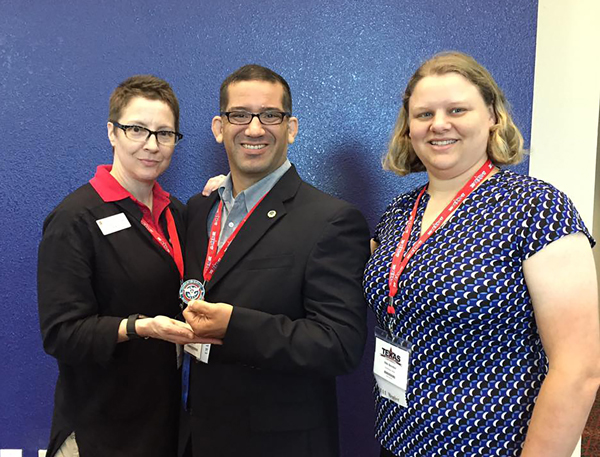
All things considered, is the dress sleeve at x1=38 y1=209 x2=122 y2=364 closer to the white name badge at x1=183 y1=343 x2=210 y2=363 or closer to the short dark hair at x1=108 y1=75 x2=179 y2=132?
the white name badge at x1=183 y1=343 x2=210 y2=363

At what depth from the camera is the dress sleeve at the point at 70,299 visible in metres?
1.73

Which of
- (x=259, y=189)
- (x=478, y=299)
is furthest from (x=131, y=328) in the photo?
(x=478, y=299)

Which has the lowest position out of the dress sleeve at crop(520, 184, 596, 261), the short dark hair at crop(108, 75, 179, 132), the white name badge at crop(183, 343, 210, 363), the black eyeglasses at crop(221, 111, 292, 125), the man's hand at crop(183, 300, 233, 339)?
the white name badge at crop(183, 343, 210, 363)

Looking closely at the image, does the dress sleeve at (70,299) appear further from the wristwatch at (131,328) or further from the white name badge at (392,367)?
the white name badge at (392,367)

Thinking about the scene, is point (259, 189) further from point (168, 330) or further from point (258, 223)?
point (168, 330)

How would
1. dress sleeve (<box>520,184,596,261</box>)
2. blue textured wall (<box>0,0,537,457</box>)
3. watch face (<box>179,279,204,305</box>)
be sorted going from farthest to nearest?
1. blue textured wall (<box>0,0,537,457</box>)
2. watch face (<box>179,279,204,305</box>)
3. dress sleeve (<box>520,184,596,261</box>)

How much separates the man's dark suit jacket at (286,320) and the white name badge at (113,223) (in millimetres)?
438

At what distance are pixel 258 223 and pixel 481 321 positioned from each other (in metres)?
0.83

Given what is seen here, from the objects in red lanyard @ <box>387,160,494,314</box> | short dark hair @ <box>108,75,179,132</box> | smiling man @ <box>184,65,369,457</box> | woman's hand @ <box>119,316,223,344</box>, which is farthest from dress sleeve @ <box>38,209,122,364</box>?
red lanyard @ <box>387,160,494,314</box>

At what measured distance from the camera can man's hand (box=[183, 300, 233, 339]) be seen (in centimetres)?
156

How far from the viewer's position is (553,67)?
8.02 ft

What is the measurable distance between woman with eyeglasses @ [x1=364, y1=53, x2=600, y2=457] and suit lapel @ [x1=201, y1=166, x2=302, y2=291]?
41cm

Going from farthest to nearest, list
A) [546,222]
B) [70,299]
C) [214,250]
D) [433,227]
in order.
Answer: [214,250] < [70,299] < [433,227] < [546,222]

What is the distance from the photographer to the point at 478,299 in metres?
1.36
